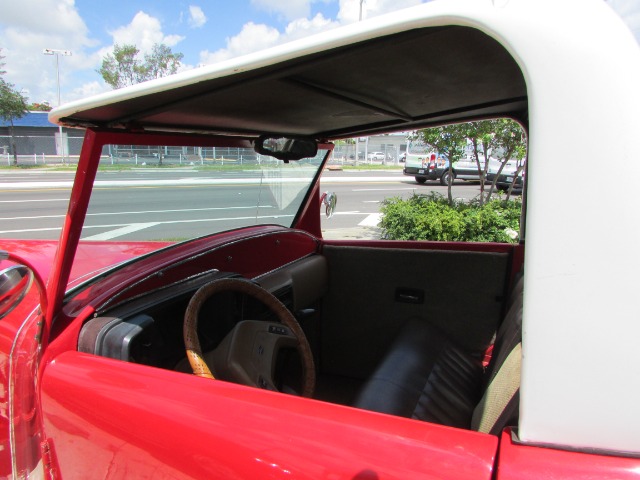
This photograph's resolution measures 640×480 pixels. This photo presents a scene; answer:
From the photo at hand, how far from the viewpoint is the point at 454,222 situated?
6668mm

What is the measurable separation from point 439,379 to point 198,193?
1684mm

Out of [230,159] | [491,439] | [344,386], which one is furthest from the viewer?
[344,386]

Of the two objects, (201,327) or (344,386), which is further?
(344,386)

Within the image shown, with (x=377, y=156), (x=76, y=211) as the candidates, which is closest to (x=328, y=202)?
(x=76, y=211)

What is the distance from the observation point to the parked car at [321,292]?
767 mm

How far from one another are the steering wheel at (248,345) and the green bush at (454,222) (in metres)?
5.13

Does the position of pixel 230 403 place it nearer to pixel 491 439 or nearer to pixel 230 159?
pixel 491 439

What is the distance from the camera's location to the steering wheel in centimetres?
148

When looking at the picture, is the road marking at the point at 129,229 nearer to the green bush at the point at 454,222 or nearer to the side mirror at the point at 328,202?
the side mirror at the point at 328,202

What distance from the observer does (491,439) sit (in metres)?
0.89

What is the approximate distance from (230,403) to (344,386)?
213 cm

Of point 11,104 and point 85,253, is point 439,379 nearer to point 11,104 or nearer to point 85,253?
point 85,253

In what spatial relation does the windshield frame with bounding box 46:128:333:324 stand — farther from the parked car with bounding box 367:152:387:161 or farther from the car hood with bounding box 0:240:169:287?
the parked car with bounding box 367:152:387:161

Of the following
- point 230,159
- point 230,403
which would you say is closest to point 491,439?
point 230,403
